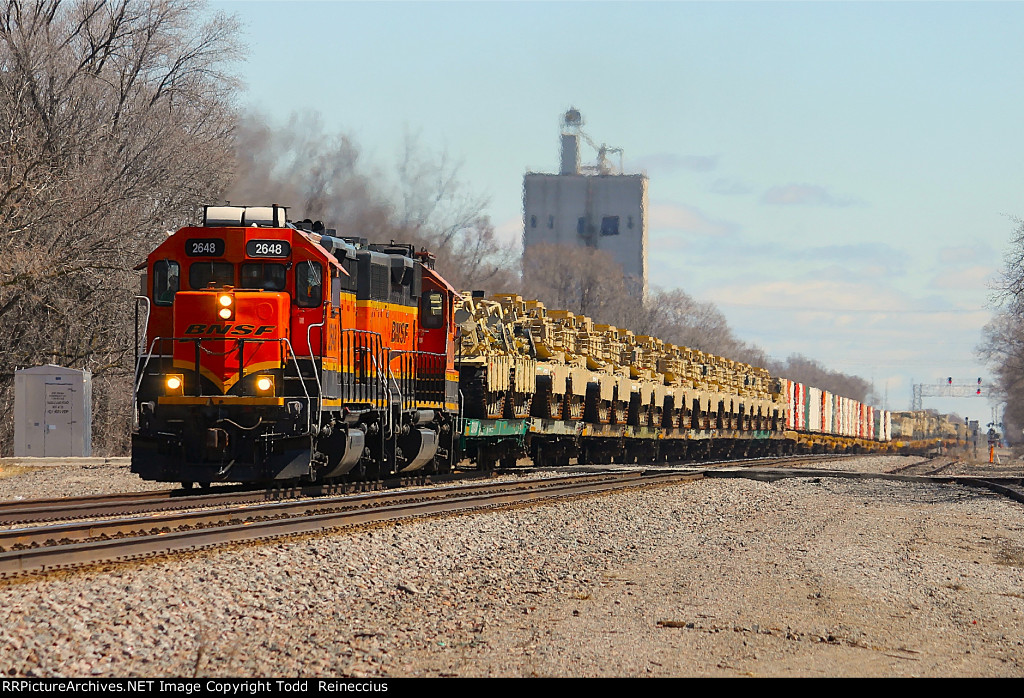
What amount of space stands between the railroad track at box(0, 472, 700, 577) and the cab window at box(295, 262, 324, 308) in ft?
8.27

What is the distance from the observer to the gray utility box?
25.4 meters

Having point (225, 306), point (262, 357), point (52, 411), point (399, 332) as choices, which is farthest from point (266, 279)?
point (52, 411)

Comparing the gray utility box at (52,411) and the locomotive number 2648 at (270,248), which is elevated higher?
the locomotive number 2648 at (270,248)

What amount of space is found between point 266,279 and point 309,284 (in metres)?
0.55

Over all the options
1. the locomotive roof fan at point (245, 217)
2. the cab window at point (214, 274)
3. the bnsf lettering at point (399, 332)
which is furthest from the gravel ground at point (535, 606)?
the locomotive roof fan at point (245, 217)

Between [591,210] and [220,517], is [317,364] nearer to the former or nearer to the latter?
[220,517]

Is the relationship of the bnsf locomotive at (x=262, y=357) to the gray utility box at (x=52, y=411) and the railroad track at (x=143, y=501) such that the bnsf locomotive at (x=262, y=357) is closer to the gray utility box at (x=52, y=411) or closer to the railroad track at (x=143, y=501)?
the railroad track at (x=143, y=501)

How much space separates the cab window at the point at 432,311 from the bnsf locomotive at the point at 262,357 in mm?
1891

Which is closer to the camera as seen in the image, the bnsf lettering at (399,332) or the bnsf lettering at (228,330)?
the bnsf lettering at (228,330)

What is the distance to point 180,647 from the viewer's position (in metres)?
6.83

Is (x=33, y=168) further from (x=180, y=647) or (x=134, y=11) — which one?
(x=180, y=647)

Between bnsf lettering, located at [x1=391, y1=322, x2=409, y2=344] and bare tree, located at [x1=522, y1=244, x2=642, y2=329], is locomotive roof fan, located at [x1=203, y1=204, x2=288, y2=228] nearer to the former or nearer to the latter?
bnsf lettering, located at [x1=391, y1=322, x2=409, y2=344]

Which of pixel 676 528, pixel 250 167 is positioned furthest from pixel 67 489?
pixel 250 167

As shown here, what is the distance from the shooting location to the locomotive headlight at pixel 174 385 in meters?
14.1
